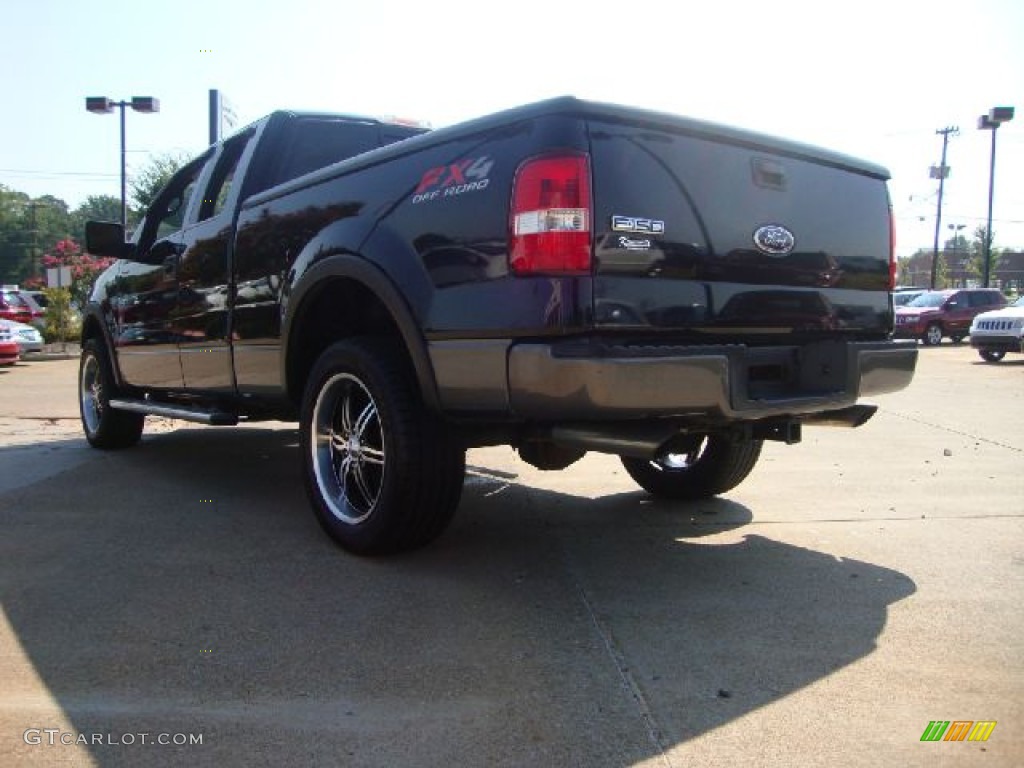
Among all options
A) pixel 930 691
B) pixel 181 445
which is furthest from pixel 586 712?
pixel 181 445

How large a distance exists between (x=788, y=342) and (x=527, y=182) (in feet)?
4.19

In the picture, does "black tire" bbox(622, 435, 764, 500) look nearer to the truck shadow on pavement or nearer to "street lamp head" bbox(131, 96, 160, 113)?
the truck shadow on pavement

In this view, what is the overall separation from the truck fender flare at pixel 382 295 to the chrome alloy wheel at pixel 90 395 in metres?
3.74

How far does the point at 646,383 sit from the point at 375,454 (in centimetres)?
150

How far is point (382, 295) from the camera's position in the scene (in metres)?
3.28

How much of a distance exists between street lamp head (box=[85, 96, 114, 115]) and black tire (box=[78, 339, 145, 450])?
22543mm

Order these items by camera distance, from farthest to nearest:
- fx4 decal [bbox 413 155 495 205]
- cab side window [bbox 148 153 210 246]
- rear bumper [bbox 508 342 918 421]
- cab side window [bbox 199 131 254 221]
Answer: cab side window [bbox 148 153 210 246], cab side window [bbox 199 131 254 221], fx4 decal [bbox 413 155 495 205], rear bumper [bbox 508 342 918 421]

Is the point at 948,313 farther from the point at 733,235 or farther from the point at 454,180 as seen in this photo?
the point at 454,180

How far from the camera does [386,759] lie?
2.10 metres

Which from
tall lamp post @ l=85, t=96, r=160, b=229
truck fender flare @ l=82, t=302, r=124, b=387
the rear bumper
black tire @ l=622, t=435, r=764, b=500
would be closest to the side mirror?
truck fender flare @ l=82, t=302, r=124, b=387

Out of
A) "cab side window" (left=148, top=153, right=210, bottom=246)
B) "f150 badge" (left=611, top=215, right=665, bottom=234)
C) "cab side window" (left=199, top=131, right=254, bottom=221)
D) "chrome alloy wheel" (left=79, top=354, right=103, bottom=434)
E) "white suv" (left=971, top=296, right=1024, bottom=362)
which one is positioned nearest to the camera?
"f150 badge" (left=611, top=215, right=665, bottom=234)

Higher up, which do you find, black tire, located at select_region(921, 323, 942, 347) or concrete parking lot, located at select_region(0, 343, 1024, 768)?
black tire, located at select_region(921, 323, 942, 347)

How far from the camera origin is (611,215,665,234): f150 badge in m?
2.76

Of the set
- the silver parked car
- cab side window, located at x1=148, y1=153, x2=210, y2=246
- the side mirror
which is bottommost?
the silver parked car
